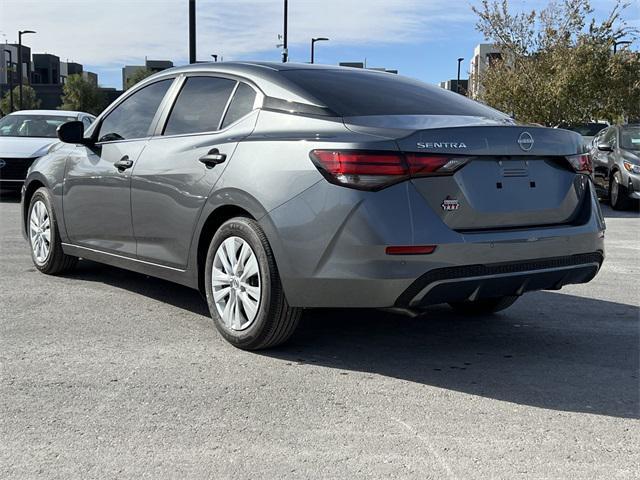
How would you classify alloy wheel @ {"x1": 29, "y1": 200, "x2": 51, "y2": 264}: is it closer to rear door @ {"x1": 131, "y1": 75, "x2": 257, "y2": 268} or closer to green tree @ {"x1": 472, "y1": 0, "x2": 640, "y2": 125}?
rear door @ {"x1": 131, "y1": 75, "x2": 257, "y2": 268}

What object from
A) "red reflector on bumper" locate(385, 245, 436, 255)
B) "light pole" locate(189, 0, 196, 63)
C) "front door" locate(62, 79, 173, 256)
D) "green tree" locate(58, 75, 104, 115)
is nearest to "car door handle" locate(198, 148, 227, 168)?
"front door" locate(62, 79, 173, 256)

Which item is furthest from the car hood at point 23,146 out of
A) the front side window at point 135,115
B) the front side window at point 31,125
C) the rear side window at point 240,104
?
the rear side window at point 240,104

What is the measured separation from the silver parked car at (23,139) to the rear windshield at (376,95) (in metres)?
9.70

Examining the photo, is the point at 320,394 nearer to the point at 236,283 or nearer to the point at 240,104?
the point at 236,283

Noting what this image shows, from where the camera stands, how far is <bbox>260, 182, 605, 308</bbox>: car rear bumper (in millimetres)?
4098

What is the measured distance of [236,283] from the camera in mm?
4730

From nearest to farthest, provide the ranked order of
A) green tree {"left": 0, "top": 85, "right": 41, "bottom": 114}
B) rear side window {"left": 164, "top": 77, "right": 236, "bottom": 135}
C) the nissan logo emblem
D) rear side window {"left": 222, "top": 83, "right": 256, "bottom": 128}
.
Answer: the nissan logo emblem
rear side window {"left": 222, "top": 83, "right": 256, "bottom": 128}
rear side window {"left": 164, "top": 77, "right": 236, "bottom": 135}
green tree {"left": 0, "top": 85, "right": 41, "bottom": 114}

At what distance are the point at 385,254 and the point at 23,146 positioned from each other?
11413 millimetres

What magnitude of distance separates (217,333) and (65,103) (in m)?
66.5

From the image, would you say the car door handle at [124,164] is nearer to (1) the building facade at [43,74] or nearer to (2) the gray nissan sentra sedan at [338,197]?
(2) the gray nissan sentra sedan at [338,197]

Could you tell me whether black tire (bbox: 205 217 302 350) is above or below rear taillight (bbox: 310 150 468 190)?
below

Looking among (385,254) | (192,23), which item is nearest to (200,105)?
(385,254)

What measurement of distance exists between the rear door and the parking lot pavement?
1.89ft

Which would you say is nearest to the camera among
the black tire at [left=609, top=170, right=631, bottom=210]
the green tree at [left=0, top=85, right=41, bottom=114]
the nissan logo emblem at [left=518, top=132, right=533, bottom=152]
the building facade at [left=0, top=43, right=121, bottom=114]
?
the nissan logo emblem at [left=518, top=132, right=533, bottom=152]
